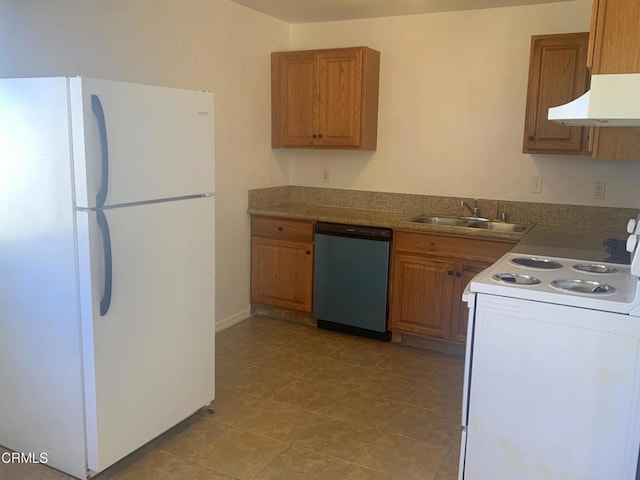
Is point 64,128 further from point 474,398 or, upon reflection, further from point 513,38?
point 513,38

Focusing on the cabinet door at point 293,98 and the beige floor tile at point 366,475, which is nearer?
the beige floor tile at point 366,475

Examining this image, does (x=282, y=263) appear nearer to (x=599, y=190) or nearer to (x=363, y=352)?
(x=363, y=352)

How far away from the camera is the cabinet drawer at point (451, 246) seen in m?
3.49

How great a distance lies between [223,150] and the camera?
3.98 meters

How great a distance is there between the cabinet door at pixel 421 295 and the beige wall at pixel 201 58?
129 cm

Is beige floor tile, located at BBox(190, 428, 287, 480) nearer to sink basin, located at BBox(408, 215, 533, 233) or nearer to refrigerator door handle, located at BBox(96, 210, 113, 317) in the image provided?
refrigerator door handle, located at BBox(96, 210, 113, 317)

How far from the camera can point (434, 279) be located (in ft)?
12.2

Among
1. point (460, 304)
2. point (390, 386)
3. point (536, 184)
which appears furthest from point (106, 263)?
point (536, 184)

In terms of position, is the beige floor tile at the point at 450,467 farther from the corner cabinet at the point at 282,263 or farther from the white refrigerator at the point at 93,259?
the corner cabinet at the point at 282,263

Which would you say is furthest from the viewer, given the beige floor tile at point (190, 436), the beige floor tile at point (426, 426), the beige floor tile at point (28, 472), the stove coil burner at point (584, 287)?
the beige floor tile at point (426, 426)

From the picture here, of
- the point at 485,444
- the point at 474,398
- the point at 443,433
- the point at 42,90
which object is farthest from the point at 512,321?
the point at 42,90

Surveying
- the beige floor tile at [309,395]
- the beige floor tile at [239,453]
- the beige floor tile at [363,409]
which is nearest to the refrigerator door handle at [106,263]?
the beige floor tile at [239,453]

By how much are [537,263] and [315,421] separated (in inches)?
54.1

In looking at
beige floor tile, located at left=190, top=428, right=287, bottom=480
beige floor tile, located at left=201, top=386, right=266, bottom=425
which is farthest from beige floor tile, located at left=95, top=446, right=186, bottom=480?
beige floor tile, located at left=201, top=386, right=266, bottom=425
